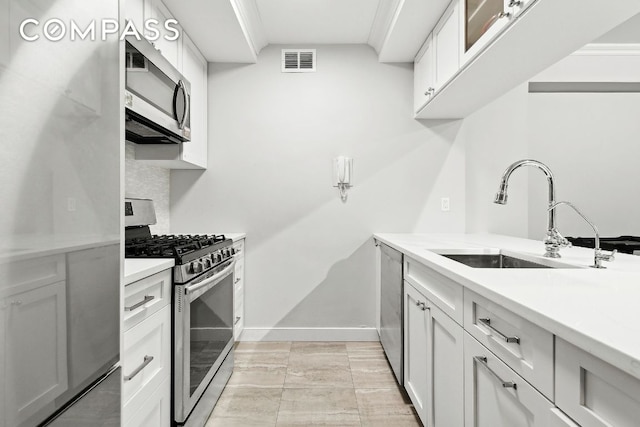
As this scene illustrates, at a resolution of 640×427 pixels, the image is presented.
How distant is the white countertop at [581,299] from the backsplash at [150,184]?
2.03 metres

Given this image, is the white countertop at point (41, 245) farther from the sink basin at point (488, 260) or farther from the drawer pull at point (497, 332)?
the sink basin at point (488, 260)

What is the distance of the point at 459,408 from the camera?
1.28m

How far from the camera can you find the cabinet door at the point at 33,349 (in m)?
0.62

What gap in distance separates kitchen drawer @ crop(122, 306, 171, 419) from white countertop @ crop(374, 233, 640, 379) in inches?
42.5

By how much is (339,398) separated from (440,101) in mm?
2117

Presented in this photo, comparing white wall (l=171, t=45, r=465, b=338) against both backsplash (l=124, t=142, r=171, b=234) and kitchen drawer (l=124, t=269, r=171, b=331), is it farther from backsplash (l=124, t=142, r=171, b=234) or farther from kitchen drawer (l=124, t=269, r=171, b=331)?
kitchen drawer (l=124, t=269, r=171, b=331)

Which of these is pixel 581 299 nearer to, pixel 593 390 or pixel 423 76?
pixel 593 390

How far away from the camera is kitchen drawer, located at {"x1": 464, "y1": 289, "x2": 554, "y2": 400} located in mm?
789

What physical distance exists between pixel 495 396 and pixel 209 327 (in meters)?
1.42

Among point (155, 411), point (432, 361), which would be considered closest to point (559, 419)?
point (432, 361)

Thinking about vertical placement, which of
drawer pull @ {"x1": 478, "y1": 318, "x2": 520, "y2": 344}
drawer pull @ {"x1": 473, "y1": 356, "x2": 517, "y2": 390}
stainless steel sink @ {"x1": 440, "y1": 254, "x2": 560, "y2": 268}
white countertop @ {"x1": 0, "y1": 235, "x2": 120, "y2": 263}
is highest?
white countertop @ {"x1": 0, "y1": 235, "x2": 120, "y2": 263}

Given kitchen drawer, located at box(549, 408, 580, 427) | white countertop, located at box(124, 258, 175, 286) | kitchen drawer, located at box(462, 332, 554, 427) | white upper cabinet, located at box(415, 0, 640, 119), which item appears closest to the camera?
kitchen drawer, located at box(549, 408, 580, 427)

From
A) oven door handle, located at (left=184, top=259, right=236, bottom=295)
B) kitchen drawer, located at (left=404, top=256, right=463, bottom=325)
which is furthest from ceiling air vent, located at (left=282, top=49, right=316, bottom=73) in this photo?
kitchen drawer, located at (left=404, top=256, right=463, bottom=325)

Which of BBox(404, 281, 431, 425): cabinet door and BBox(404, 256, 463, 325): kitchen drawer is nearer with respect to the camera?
BBox(404, 256, 463, 325): kitchen drawer
